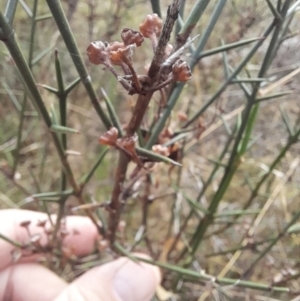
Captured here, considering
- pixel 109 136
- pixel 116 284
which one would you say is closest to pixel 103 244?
pixel 116 284

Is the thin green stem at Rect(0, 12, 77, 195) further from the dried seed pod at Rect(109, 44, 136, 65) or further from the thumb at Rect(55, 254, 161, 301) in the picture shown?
the thumb at Rect(55, 254, 161, 301)

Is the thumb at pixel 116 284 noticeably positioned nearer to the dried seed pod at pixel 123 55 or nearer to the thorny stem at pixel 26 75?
the thorny stem at pixel 26 75

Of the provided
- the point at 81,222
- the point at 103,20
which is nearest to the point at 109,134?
the point at 103,20

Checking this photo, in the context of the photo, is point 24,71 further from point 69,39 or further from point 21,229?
point 21,229

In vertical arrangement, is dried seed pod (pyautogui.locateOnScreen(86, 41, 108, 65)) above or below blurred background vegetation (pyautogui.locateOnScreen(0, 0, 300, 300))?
above

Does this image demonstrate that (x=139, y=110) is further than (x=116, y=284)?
No

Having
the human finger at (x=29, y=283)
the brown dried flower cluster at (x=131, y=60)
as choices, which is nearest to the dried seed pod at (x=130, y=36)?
the brown dried flower cluster at (x=131, y=60)

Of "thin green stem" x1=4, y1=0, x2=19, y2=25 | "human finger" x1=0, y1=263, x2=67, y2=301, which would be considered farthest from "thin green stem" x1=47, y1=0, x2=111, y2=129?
"human finger" x1=0, y1=263, x2=67, y2=301
